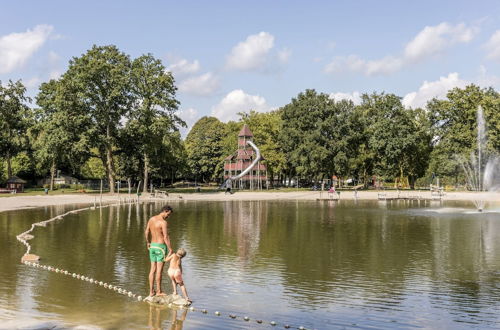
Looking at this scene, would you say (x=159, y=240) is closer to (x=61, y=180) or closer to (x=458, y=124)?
(x=458, y=124)

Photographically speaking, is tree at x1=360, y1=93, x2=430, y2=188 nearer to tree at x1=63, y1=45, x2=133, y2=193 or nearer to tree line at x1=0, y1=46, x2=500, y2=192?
tree line at x1=0, y1=46, x2=500, y2=192

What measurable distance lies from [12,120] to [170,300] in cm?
8493

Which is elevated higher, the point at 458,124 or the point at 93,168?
the point at 458,124

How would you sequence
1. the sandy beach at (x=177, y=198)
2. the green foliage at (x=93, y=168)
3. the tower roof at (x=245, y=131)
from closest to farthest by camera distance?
1. the sandy beach at (x=177, y=198)
2. the tower roof at (x=245, y=131)
3. the green foliage at (x=93, y=168)

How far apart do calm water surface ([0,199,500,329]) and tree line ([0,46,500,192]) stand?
4231 centimetres

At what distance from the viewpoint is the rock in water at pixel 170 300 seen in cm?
1306

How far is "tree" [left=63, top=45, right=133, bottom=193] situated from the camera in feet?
231

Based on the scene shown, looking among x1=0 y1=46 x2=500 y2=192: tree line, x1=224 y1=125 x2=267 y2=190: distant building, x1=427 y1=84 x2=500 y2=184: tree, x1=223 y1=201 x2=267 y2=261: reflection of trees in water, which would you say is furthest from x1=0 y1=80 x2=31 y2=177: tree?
x1=427 y1=84 x2=500 y2=184: tree

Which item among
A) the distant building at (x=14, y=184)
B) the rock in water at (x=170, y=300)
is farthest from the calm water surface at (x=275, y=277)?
the distant building at (x=14, y=184)

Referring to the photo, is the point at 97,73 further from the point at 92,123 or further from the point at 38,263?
the point at 38,263

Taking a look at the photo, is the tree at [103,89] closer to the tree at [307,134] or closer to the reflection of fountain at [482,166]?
the tree at [307,134]

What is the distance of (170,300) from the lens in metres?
13.2

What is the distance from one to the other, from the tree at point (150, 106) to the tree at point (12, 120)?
881 inches

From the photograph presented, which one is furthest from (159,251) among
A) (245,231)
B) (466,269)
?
(245,231)
